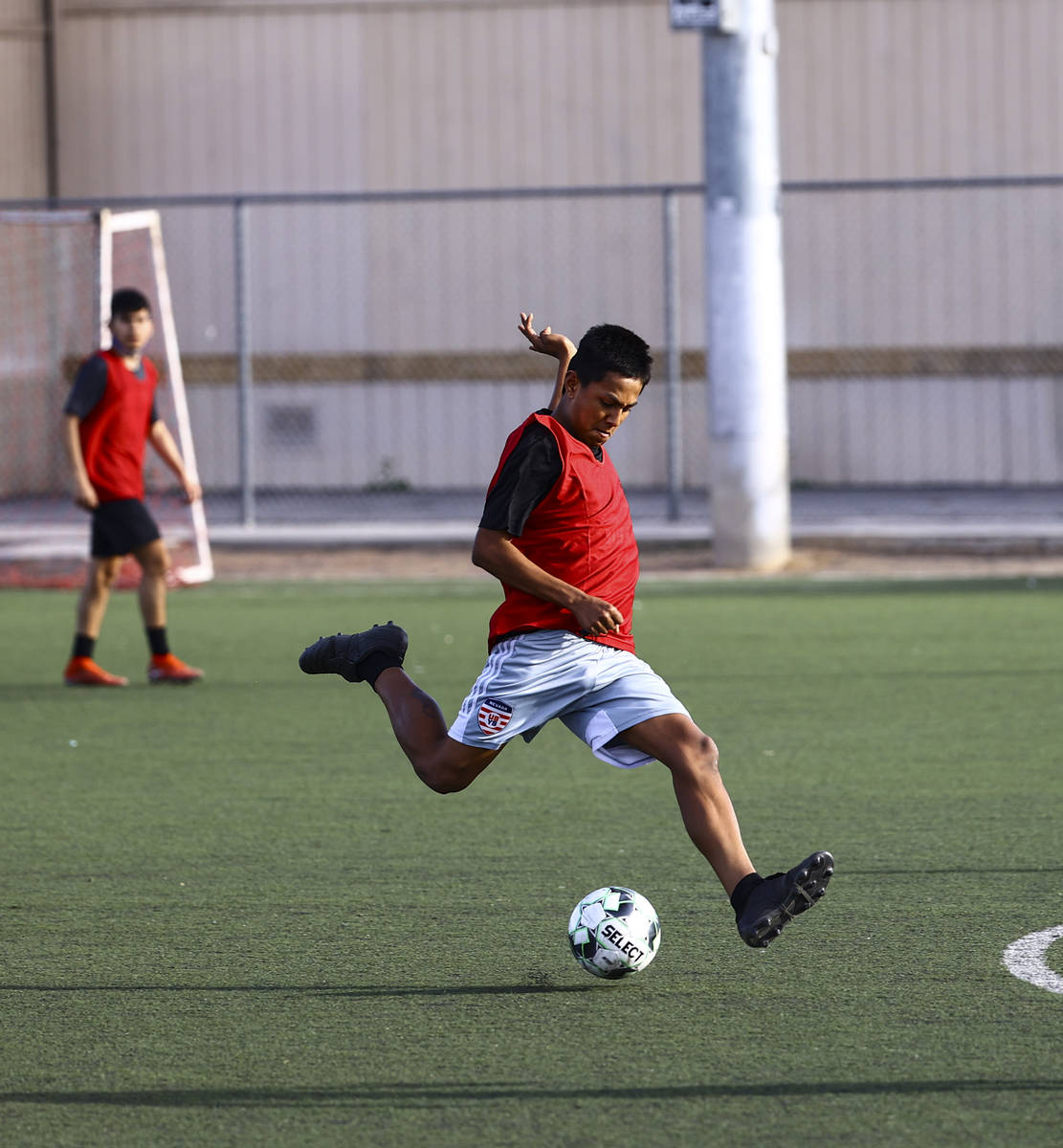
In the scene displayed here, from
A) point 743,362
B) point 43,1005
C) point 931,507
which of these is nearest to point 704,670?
point 743,362

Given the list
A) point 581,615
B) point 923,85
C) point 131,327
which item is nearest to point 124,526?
point 131,327

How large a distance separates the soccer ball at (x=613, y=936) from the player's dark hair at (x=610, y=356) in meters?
1.32

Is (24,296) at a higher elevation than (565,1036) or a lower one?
higher

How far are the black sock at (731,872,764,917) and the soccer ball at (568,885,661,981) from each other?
283mm

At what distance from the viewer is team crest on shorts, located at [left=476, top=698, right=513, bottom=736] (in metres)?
5.12

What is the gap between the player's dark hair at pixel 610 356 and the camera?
16.5 feet

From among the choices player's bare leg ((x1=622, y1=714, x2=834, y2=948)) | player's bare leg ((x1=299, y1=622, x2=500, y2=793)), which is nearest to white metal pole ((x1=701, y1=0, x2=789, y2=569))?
player's bare leg ((x1=299, y1=622, x2=500, y2=793))

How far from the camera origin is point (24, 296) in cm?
2239

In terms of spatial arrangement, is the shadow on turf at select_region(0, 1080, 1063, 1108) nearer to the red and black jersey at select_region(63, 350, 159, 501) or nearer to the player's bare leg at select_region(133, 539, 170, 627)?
the player's bare leg at select_region(133, 539, 170, 627)

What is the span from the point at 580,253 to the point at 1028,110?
16.5 feet

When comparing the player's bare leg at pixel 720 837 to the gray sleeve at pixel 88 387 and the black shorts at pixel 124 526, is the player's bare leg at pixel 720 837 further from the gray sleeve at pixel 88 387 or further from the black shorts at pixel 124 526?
the gray sleeve at pixel 88 387

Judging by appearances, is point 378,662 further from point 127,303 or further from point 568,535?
point 127,303

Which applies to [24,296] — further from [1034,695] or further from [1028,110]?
[1034,695]

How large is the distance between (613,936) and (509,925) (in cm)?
69
